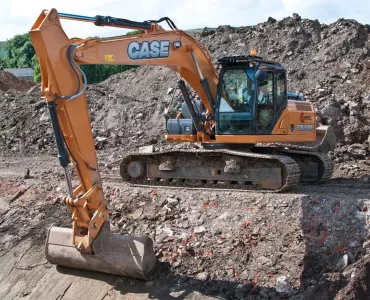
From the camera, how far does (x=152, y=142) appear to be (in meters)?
15.5

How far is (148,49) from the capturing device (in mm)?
7980

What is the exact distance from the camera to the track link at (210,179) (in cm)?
902

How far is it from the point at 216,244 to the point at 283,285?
1313mm

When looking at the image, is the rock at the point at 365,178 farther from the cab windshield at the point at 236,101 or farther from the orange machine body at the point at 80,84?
the orange machine body at the point at 80,84

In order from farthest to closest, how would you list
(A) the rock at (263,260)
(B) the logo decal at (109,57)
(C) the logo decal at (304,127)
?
(C) the logo decal at (304,127) → (B) the logo decal at (109,57) → (A) the rock at (263,260)

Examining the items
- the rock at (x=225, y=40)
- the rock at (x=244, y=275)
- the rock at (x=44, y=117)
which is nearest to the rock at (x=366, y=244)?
the rock at (x=244, y=275)

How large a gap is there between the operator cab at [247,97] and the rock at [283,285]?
351cm

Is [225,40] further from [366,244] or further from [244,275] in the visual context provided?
[244,275]

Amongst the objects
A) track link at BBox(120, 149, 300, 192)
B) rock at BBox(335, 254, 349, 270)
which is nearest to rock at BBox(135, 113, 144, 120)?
track link at BBox(120, 149, 300, 192)

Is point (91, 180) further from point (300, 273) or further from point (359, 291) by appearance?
point (359, 291)

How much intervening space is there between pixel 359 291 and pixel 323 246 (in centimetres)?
101

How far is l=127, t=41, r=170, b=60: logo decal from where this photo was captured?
7.76 m

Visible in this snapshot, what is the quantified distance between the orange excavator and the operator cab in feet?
0.06

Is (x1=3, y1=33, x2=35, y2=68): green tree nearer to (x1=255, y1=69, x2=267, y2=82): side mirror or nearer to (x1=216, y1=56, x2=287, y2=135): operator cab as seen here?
(x1=216, y1=56, x2=287, y2=135): operator cab
